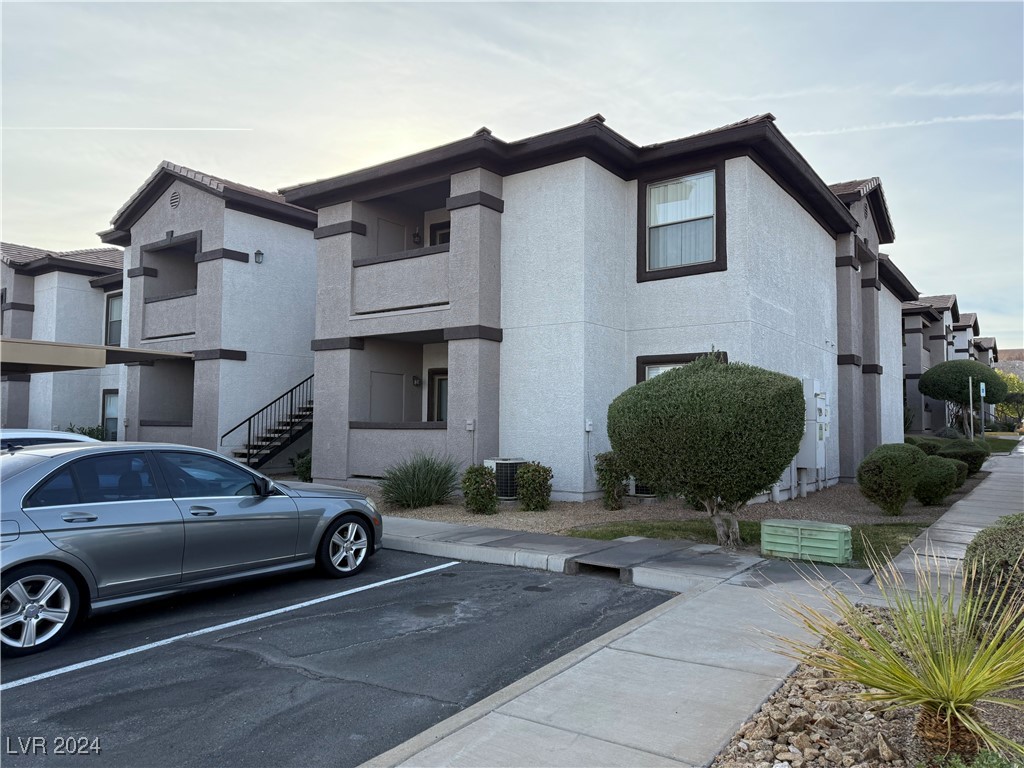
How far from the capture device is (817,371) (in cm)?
1639

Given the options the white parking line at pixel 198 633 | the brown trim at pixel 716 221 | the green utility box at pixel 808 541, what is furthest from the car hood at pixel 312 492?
the brown trim at pixel 716 221

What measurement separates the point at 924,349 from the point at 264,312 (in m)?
35.4

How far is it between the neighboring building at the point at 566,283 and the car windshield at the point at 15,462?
7.92 m

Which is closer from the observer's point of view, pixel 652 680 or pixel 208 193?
pixel 652 680

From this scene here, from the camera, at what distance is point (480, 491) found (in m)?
Answer: 11.9

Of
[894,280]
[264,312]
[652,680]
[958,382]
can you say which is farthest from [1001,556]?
[958,382]

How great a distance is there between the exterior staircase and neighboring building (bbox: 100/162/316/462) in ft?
0.56

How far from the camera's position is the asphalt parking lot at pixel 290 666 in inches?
161

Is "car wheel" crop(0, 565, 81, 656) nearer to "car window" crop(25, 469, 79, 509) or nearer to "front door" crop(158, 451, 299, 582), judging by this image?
"car window" crop(25, 469, 79, 509)

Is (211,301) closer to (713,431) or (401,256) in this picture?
(401,256)

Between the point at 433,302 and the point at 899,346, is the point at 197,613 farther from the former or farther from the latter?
the point at 899,346

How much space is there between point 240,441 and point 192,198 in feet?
20.5

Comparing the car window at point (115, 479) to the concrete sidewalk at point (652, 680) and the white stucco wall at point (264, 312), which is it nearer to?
the concrete sidewalk at point (652, 680)

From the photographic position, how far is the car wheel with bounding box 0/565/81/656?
543 centimetres
